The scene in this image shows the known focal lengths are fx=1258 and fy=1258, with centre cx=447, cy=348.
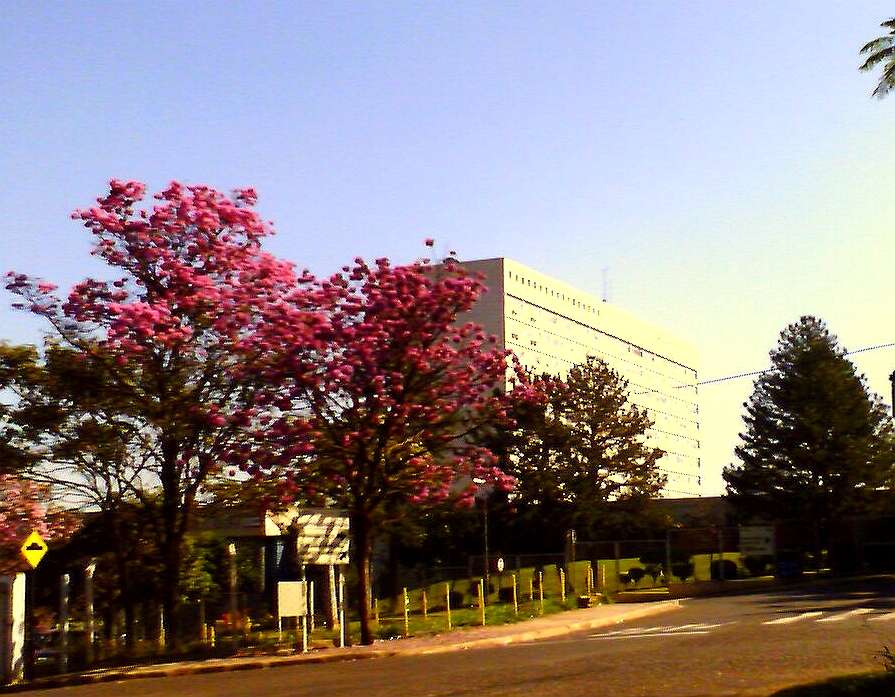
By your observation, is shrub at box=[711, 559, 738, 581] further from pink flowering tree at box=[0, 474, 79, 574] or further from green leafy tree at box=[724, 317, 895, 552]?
pink flowering tree at box=[0, 474, 79, 574]

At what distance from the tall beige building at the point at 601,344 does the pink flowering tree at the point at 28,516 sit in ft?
306

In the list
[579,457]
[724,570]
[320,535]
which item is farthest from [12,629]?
[579,457]

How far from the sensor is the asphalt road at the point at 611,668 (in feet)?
54.7

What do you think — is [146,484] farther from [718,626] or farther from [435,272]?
[718,626]

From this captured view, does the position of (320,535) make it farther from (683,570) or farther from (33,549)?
(683,570)

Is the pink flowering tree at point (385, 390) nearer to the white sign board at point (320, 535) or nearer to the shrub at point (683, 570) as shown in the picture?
the white sign board at point (320, 535)

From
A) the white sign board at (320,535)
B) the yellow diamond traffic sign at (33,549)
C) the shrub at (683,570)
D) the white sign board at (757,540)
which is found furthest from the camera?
the white sign board at (757,540)

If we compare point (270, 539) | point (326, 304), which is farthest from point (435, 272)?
point (270, 539)

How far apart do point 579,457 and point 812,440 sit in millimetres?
14389

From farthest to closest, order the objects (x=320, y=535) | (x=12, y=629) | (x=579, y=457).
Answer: (x=579, y=457) → (x=320, y=535) → (x=12, y=629)

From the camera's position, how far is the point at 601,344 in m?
164

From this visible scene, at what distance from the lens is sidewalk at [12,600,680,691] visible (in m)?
23.6

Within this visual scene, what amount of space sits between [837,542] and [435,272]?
1825 inches

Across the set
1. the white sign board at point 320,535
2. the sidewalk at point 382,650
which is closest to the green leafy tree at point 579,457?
the white sign board at point 320,535
